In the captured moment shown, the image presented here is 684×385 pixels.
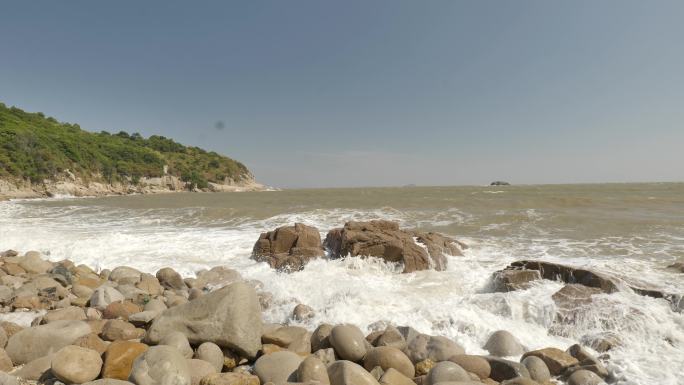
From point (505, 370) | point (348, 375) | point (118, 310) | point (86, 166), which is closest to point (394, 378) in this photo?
point (348, 375)

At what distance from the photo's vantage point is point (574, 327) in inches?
214

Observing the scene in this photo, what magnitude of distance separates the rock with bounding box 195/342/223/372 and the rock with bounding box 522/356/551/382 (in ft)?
11.9

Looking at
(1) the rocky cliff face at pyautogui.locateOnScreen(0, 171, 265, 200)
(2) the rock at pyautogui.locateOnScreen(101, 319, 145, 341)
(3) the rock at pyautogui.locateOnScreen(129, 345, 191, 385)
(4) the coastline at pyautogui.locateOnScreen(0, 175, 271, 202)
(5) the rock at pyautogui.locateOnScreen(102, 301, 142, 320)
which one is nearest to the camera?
(3) the rock at pyautogui.locateOnScreen(129, 345, 191, 385)

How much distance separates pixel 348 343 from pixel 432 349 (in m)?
1.08

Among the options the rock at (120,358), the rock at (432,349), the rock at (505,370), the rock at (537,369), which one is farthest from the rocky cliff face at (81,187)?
the rock at (537,369)

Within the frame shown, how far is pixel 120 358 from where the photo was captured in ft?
12.2

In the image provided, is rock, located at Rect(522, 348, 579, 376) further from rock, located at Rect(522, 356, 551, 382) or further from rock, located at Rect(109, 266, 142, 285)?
rock, located at Rect(109, 266, 142, 285)

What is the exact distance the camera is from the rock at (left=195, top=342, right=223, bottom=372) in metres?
4.05

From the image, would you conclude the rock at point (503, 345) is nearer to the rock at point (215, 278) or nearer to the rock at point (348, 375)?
the rock at point (348, 375)

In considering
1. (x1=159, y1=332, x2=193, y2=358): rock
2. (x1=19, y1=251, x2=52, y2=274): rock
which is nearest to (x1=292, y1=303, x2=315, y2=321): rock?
(x1=159, y1=332, x2=193, y2=358): rock

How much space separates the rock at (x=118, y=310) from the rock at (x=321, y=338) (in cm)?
301

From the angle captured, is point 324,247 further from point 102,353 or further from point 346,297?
point 102,353

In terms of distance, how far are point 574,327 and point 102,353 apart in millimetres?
6522

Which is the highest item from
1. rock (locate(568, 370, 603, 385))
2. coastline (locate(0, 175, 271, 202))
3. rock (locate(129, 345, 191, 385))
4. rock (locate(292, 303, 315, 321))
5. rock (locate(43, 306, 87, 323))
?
coastline (locate(0, 175, 271, 202))
